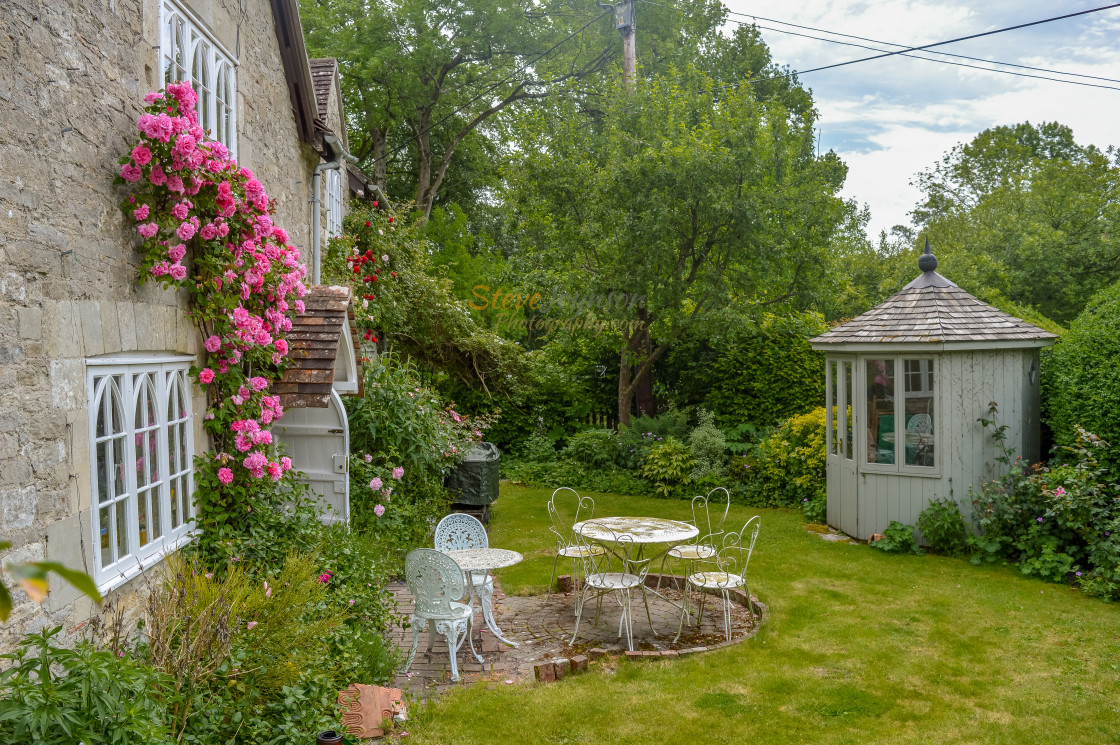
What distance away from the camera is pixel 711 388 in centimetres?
1558

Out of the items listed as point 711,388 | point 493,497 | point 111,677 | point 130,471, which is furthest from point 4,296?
point 711,388

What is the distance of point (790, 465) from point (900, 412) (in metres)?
3.07

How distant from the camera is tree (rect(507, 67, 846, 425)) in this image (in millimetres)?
12617

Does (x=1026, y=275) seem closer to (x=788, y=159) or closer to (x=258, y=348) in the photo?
(x=788, y=159)

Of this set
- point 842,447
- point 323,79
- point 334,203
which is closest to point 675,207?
point 842,447

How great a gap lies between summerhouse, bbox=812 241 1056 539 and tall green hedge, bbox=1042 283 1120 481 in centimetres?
30

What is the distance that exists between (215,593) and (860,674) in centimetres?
500

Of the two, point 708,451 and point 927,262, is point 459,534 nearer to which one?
point 708,451

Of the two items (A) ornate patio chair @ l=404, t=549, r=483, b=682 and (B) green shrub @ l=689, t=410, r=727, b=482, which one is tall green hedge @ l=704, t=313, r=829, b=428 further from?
(A) ornate patio chair @ l=404, t=549, r=483, b=682

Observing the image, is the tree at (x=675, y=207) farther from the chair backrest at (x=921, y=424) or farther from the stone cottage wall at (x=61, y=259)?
the stone cottage wall at (x=61, y=259)

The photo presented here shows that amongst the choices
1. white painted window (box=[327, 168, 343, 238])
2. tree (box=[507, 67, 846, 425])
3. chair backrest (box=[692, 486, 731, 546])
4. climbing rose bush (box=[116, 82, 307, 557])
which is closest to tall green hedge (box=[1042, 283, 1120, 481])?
chair backrest (box=[692, 486, 731, 546])

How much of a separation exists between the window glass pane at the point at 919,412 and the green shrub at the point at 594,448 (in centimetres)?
612

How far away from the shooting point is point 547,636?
24.1 feet

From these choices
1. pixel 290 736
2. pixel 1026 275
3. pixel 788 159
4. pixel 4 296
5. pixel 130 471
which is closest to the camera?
pixel 4 296
